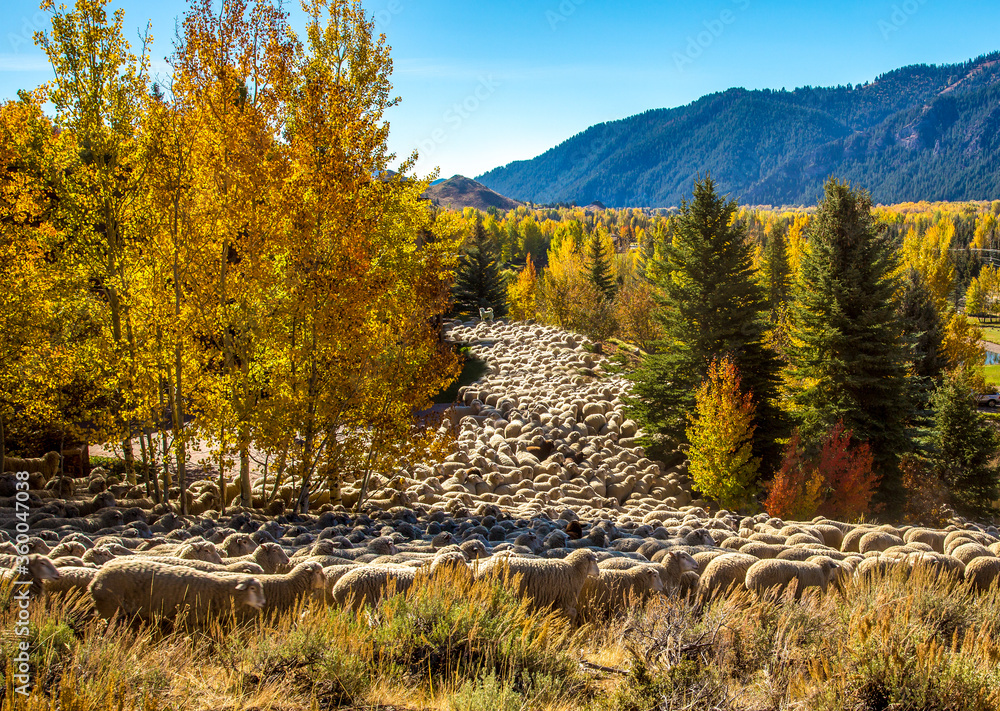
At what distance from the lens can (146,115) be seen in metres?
10.8

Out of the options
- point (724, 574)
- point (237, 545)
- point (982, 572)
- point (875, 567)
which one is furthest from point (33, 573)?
point (982, 572)

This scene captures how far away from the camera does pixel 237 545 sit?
8484 mm

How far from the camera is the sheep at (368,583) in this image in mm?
6273

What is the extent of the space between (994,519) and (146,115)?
31585mm

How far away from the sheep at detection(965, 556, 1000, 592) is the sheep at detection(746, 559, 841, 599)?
1751mm

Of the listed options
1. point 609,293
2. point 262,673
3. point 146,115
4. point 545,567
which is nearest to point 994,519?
→ point 545,567

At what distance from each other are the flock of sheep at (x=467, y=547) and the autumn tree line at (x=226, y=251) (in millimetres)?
1953

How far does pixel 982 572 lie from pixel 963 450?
68.1ft

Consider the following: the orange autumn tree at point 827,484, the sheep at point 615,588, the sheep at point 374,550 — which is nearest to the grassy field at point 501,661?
the sheep at point 615,588

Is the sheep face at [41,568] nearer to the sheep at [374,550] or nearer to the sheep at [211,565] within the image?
the sheep at [211,565]

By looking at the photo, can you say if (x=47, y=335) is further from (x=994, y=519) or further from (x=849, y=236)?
(x=994, y=519)

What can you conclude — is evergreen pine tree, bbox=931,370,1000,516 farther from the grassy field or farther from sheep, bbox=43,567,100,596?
sheep, bbox=43,567,100,596

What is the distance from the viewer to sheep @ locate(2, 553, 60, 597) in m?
5.66

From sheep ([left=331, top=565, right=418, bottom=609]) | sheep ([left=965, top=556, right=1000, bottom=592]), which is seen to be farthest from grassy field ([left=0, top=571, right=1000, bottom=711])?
sheep ([left=965, top=556, right=1000, bottom=592])
